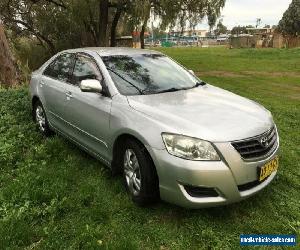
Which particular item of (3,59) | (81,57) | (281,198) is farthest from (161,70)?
(3,59)

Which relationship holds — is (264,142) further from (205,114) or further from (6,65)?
(6,65)

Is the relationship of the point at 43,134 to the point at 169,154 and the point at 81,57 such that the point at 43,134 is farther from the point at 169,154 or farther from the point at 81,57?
the point at 169,154

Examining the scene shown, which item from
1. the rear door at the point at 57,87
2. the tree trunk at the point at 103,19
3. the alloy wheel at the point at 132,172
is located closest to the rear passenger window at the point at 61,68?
the rear door at the point at 57,87

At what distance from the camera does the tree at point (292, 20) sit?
50438mm

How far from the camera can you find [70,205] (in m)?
4.44

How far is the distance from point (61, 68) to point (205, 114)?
3.00 m

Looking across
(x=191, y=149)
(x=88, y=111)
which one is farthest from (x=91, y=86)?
(x=191, y=149)

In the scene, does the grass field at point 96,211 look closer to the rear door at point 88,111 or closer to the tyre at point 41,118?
the tyre at point 41,118

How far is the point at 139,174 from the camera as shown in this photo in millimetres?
4242

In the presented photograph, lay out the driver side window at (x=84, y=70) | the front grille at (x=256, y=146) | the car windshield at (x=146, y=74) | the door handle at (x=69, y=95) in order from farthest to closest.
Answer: the door handle at (x=69, y=95), the driver side window at (x=84, y=70), the car windshield at (x=146, y=74), the front grille at (x=256, y=146)

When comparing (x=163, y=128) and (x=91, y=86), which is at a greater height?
(x=91, y=86)

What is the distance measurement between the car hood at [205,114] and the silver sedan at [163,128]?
0.01 metres

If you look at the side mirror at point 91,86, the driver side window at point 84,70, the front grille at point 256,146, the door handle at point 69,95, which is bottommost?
the front grille at point 256,146

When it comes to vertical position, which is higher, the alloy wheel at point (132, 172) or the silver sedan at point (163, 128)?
the silver sedan at point (163, 128)
